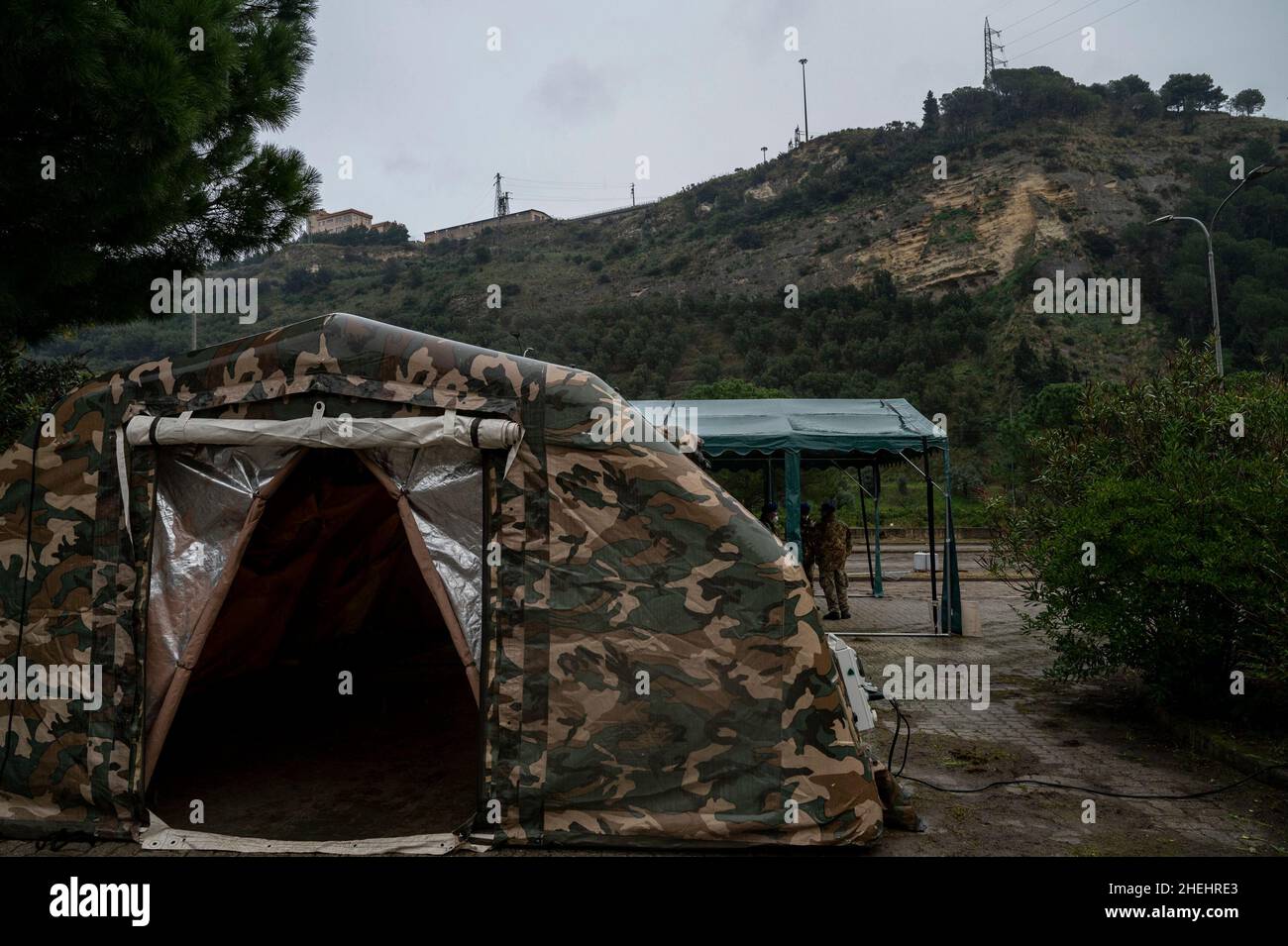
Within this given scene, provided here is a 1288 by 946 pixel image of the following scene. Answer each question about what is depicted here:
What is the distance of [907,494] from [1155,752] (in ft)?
101

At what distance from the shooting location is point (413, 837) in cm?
421

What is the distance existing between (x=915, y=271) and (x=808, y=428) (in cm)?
4519

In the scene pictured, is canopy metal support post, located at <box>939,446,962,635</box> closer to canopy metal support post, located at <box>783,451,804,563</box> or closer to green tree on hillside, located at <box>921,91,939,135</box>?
canopy metal support post, located at <box>783,451,804,563</box>

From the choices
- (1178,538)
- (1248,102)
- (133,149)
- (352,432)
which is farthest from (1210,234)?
(1248,102)

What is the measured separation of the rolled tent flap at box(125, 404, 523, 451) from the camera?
4.25 metres

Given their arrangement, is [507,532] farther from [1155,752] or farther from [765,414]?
[765,414]

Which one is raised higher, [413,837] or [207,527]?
[207,527]

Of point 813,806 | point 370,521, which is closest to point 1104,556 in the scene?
point 813,806

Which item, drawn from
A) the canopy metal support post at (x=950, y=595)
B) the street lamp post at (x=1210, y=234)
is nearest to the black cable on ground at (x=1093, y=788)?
the street lamp post at (x=1210, y=234)

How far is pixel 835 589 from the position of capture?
12.4 metres

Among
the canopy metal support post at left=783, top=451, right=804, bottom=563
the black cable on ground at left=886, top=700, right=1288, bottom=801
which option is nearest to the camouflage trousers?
the canopy metal support post at left=783, top=451, right=804, bottom=563

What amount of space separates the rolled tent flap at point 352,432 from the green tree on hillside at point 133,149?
3.24 meters

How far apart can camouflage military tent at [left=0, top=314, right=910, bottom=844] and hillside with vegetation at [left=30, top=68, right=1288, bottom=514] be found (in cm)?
2795
